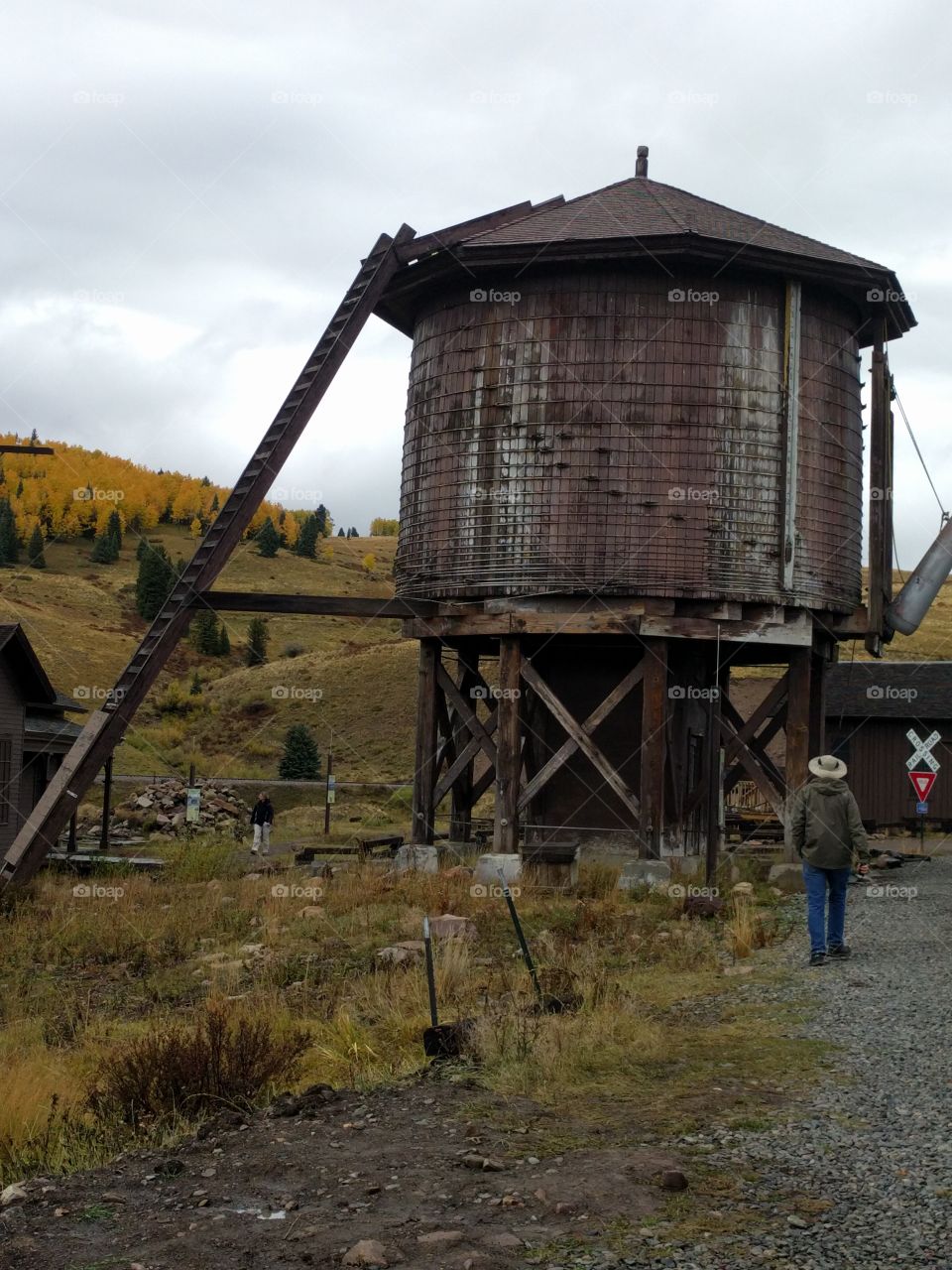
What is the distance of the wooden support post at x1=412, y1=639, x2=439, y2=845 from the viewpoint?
2033 cm

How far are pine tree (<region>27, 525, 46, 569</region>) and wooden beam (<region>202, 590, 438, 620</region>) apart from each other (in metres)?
79.6

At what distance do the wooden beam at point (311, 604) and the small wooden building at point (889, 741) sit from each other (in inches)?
622

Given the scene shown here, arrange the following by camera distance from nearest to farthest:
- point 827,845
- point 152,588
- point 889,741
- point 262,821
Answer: point 827,845 → point 262,821 → point 889,741 → point 152,588

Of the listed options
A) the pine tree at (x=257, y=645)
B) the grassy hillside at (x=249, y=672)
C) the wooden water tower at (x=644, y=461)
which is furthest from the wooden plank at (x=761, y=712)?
the pine tree at (x=257, y=645)

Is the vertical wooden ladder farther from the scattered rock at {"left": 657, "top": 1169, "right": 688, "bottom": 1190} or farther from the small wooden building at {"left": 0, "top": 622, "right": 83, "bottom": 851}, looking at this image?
the scattered rock at {"left": 657, "top": 1169, "right": 688, "bottom": 1190}

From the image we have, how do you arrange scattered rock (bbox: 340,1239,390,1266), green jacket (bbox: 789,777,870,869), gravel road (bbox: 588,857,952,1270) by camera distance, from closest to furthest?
scattered rock (bbox: 340,1239,390,1266) < gravel road (bbox: 588,857,952,1270) < green jacket (bbox: 789,777,870,869)

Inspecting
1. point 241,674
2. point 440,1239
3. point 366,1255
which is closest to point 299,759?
point 241,674

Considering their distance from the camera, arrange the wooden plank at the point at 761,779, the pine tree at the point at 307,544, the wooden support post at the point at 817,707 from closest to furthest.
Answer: the wooden plank at the point at 761,779
the wooden support post at the point at 817,707
the pine tree at the point at 307,544

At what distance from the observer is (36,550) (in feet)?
324

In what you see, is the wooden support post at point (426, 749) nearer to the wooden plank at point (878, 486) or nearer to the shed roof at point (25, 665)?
the wooden plank at point (878, 486)

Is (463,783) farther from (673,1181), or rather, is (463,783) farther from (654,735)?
(673,1181)

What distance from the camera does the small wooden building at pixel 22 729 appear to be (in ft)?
83.8

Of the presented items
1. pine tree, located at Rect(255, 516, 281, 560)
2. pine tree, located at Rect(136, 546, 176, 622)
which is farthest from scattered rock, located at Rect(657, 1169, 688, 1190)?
pine tree, located at Rect(255, 516, 281, 560)

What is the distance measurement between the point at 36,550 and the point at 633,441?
86406 mm
